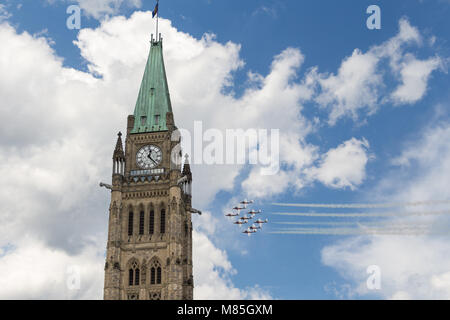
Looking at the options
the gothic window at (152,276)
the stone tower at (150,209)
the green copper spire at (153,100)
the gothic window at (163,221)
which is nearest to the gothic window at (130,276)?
the stone tower at (150,209)

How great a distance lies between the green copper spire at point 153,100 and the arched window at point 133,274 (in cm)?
3163

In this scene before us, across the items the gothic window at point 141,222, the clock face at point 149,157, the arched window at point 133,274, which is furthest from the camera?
the clock face at point 149,157

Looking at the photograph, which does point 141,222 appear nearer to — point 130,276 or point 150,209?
point 150,209

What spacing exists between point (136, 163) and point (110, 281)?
2767cm

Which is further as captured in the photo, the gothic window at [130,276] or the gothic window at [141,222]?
the gothic window at [141,222]

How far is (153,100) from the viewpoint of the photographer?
16562 cm

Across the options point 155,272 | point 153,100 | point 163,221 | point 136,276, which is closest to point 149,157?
Answer: point 153,100

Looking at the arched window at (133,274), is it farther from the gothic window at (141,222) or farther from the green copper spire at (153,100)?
the green copper spire at (153,100)

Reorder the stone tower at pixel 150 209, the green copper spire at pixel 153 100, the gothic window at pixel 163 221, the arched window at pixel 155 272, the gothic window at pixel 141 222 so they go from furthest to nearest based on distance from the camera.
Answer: the green copper spire at pixel 153 100
the gothic window at pixel 141 222
the gothic window at pixel 163 221
the arched window at pixel 155 272
the stone tower at pixel 150 209

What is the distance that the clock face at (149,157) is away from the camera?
6206 inches
